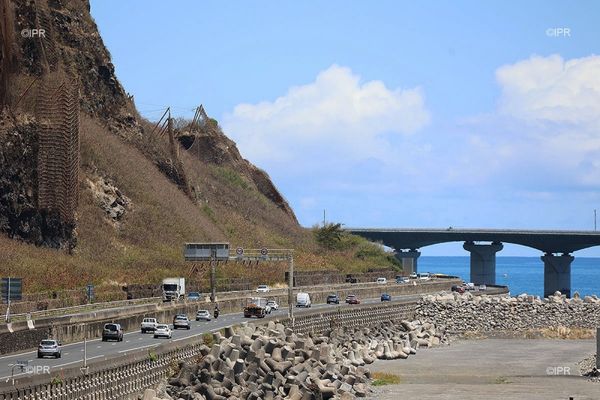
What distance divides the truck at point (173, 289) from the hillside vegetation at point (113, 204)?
18.1ft

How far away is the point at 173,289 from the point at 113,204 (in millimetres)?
32314

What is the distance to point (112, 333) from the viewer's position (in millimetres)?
66875

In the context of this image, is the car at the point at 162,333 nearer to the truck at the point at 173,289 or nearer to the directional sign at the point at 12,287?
the directional sign at the point at 12,287

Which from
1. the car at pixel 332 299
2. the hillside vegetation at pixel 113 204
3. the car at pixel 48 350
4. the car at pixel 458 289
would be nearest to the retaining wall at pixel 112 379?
the car at pixel 48 350

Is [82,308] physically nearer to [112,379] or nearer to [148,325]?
[148,325]

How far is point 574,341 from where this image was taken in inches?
4715

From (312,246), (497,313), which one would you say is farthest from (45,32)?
(312,246)

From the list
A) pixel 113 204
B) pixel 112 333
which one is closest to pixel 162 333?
pixel 112 333

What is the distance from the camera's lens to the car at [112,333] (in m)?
66.8

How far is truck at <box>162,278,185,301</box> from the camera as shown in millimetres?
98375

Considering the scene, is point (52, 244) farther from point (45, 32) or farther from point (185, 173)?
point (185, 173)

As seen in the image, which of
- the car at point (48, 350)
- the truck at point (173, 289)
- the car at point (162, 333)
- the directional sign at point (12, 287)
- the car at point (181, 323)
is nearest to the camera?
the car at point (48, 350)

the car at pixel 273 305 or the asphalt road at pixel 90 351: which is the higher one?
the car at pixel 273 305

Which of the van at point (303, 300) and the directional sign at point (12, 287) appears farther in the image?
the van at point (303, 300)
